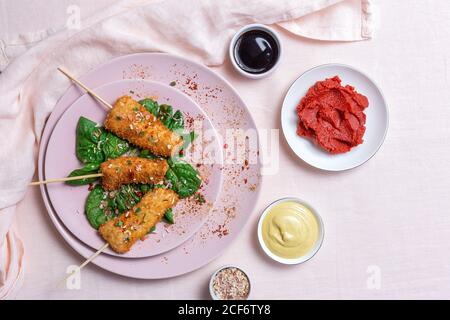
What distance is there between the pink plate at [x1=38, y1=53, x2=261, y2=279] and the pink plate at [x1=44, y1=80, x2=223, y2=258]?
0.19 ft

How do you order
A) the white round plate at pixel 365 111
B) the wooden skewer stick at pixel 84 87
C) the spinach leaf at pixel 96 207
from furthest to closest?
the white round plate at pixel 365 111
the spinach leaf at pixel 96 207
the wooden skewer stick at pixel 84 87

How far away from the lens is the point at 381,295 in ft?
10.4

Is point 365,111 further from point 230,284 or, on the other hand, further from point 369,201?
point 230,284

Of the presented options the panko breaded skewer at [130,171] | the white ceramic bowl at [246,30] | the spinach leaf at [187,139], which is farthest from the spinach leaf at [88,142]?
the white ceramic bowl at [246,30]

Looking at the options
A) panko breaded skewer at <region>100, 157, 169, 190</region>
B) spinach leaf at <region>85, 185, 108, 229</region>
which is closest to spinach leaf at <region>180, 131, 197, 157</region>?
panko breaded skewer at <region>100, 157, 169, 190</region>

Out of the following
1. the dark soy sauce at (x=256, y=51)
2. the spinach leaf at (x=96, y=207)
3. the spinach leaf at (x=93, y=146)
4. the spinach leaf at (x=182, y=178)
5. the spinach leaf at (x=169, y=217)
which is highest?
the dark soy sauce at (x=256, y=51)

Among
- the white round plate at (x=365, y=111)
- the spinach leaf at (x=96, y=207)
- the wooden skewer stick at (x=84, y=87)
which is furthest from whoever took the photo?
the white round plate at (x=365, y=111)

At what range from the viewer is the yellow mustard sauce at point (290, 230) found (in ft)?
9.73

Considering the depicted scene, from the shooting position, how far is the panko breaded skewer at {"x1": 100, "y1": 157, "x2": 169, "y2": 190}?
2.86 meters

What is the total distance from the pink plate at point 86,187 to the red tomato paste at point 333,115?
0.62m

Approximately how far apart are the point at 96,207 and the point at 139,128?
0.58 meters

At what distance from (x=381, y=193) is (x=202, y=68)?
1.48m

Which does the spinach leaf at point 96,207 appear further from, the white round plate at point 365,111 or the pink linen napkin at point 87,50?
the white round plate at point 365,111

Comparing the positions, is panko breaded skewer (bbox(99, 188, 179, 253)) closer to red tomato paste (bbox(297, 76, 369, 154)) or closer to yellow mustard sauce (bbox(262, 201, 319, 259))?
yellow mustard sauce (bbox(262, 201, 319, 259))
